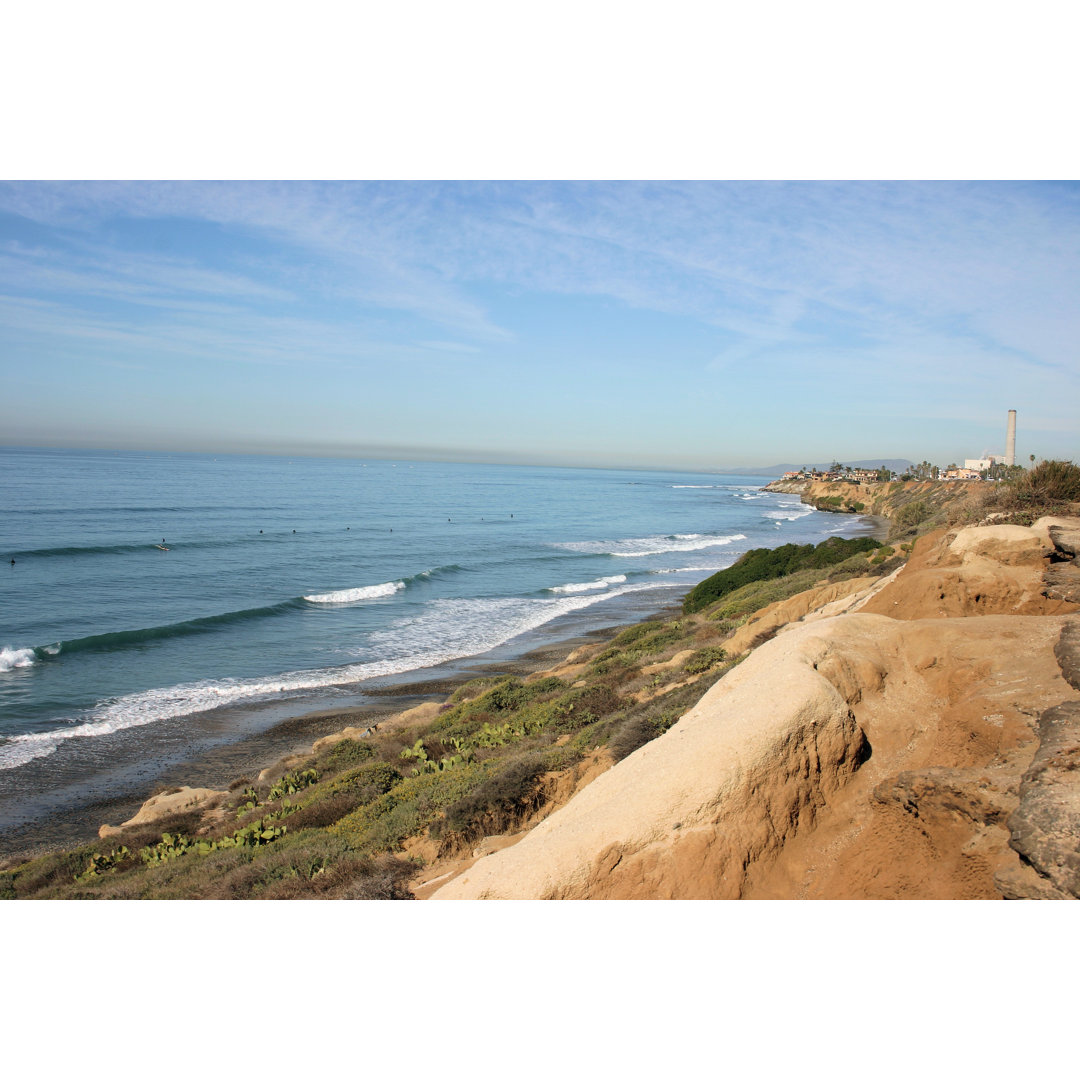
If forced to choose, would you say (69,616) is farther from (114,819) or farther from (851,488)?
(851,488)

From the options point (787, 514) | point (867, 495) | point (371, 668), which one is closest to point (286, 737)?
point (371, 668)

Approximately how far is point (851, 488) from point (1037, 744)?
102311 millimetres

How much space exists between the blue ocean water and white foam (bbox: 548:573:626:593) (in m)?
0.17

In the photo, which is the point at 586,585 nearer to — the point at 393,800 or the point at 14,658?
the point at 14,658

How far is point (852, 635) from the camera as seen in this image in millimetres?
7477

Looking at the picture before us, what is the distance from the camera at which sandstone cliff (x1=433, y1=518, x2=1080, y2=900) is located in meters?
4.56

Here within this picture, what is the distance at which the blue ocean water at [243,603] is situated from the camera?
17.1m

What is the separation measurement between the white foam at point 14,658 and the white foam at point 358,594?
1088 cm

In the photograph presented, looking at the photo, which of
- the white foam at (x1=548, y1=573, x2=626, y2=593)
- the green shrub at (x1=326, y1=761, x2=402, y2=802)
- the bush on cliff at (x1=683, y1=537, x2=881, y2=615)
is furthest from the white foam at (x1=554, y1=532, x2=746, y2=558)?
the green shrub at (x1=326, y1=761, x2=402, y2=802)

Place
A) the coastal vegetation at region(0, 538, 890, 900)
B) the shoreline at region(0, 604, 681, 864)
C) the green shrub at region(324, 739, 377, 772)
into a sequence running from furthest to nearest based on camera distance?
1. the green shrub at region(324, 739, 377, 772)
2. the shoreline at region(0, 604, 681, 864)
3. the coastal vegetation at region(0, 538, 890, 900)

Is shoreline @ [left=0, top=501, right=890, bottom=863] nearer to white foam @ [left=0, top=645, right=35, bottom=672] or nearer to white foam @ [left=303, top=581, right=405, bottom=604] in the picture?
white foam @ [left=0, top=645, right=35, bottom=672]

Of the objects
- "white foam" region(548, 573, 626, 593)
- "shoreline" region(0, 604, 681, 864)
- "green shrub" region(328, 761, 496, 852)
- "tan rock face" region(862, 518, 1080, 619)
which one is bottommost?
"shoreline" region(0, 604, 681, 864)

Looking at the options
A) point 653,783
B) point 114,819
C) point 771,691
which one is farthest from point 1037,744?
point 114,819

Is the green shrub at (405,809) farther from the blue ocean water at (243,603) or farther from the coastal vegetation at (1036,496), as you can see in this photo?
the coastal vegetation at (1036,496)
